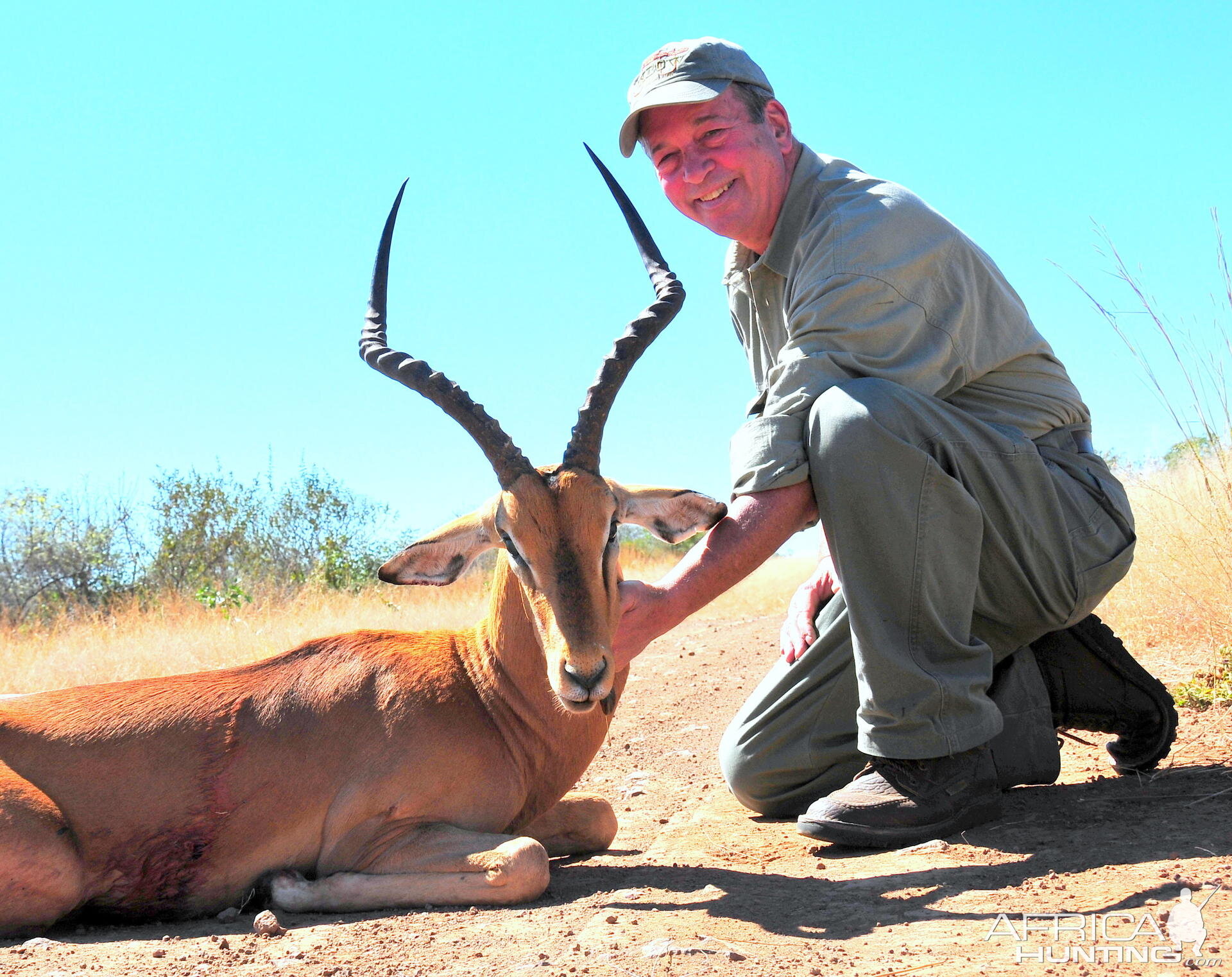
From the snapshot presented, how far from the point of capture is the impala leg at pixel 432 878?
4.35m

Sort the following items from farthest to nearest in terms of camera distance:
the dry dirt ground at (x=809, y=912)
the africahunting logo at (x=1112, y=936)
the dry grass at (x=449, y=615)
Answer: the dry grass at (x=449, y=615), the dry dirt ground at (x=809, y=912), the africahunting logo at (x=1112, y=936)

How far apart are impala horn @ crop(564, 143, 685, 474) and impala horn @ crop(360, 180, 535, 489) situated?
0.81 feet

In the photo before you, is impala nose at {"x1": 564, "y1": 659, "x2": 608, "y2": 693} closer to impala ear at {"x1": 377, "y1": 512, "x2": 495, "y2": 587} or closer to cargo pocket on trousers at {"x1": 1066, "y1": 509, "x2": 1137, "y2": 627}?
impala ear at {"x1": 377, "y1": 512, "x2": 495, "y2": 587}

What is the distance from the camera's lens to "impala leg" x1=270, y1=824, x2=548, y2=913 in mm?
4348

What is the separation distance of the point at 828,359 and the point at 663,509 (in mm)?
1025

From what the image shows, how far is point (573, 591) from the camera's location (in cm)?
447

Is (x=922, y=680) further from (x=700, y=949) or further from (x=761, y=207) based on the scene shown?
(x=761, y=207)

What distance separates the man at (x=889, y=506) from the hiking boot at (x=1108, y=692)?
0.03ft

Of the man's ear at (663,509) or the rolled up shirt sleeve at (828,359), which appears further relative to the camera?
the man's ear at (663,509)

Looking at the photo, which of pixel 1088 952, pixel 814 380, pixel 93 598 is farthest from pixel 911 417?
pixel 93 598

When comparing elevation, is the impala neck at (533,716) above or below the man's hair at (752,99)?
below

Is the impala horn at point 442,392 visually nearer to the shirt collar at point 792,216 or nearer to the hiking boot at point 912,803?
the shirt collar at point 792,216

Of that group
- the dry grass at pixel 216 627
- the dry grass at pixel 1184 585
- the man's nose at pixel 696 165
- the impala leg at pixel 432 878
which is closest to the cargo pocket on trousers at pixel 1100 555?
the dry grass at pixel 1184 585

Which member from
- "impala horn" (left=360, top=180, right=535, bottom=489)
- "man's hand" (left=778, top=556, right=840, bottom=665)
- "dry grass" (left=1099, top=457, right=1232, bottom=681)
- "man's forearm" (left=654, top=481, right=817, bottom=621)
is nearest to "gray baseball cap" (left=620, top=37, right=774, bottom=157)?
"impala horn" (left=360, top=180, right=535, bottom=489)
